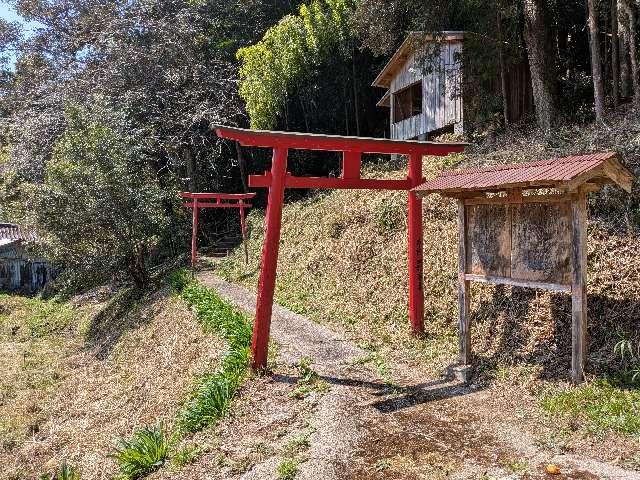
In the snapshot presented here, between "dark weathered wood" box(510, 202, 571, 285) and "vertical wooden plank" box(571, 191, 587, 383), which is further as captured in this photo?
"dark weathered wood" box(510, 202, 571, 285)

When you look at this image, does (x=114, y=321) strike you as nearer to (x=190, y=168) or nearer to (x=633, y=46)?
(x=190, y=168)

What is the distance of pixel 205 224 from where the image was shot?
25156 millimetres

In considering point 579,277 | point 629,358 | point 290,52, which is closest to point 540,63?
point 579,277

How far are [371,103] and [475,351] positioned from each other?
1791cm

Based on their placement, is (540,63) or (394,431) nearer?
(394,431)

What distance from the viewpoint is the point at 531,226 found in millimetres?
6016

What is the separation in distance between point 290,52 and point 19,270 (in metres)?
17.6

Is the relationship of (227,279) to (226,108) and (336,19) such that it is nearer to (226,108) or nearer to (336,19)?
(226,108)

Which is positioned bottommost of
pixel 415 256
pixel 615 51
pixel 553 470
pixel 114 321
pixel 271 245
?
pixel 114 321

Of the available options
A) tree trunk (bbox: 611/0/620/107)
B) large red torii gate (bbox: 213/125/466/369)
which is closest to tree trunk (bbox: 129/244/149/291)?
large red torii gate (bbox: 213/125/466/369)

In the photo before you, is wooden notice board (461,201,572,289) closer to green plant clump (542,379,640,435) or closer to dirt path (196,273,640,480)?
green plant clump (542,379,640,435)

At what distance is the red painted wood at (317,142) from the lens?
22.1 feet

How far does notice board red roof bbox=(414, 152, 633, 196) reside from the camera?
503cm

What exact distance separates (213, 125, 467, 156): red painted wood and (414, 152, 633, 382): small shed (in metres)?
1.26
